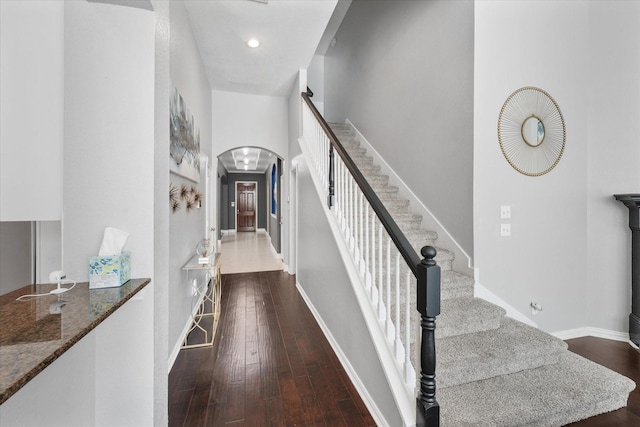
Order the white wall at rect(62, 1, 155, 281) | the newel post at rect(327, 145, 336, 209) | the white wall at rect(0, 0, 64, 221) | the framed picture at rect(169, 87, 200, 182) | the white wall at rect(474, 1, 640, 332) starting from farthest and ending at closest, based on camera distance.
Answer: the newel post at rect(327, 145, 336, 209) < the white wall at rect(474, 1, 640, 332) < the framed picture at rect(169, 87, 200, 182) < the white wall at rect(62, 1, 155, 281) < the white wall at rect(0, 0, 64, 221)

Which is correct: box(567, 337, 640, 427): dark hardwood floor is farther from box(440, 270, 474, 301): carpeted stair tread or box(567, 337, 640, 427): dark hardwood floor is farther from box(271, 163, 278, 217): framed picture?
box(271, 163, 278, 217): framed picture

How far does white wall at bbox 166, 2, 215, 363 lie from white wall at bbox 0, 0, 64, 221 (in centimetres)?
99

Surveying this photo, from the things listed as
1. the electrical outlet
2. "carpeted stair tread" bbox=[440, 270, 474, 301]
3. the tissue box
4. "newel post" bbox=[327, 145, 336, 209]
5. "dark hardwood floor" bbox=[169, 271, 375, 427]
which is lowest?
"dark hardwood floor" bbox=[169, 271, 375, 427]

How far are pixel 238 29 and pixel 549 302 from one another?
425 centimetres

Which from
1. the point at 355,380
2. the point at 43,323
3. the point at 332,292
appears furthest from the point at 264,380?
the point at 43,323

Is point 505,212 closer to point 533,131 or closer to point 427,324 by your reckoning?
point 533,131

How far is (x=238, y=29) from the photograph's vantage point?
3086 millimetres

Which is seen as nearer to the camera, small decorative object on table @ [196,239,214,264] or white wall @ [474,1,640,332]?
white wall @ [474,1,640,332]

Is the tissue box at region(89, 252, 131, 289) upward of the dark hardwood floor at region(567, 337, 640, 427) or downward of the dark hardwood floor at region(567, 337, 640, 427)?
upward

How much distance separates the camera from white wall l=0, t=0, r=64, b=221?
3.95 feet

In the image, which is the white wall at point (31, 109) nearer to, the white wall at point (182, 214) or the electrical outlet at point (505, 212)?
the white wall at point (182, 214)

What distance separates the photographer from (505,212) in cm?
251

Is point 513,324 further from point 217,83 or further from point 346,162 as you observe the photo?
point 217,83

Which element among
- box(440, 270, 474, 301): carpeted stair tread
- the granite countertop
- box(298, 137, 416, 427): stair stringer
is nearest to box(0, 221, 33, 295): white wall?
the granite countertop
